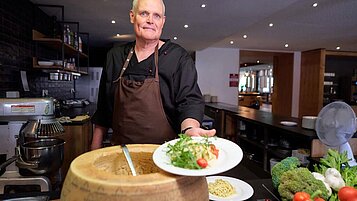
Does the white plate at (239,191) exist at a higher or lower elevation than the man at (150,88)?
lower

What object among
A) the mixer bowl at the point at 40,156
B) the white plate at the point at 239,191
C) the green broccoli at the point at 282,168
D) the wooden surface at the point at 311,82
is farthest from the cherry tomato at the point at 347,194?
the wooden surface at the point at 311,82

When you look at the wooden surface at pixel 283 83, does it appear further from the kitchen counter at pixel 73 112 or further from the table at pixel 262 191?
the table at pixel 262 191

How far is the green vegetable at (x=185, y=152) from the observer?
0.54m

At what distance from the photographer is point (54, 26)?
3.76 m

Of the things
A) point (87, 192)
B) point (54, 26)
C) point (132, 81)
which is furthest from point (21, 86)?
point (87, 192)

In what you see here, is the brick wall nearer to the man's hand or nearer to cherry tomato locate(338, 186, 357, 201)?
the man's hand

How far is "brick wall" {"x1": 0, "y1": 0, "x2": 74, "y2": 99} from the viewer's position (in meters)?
2.61

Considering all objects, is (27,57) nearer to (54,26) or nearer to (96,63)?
(54,26)

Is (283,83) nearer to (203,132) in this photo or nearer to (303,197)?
(303,197)

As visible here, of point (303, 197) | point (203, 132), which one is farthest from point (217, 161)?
point (303, 197)

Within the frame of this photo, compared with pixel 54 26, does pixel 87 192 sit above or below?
below

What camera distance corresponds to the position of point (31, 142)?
1.26 metres

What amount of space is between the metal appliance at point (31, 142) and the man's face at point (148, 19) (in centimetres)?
66

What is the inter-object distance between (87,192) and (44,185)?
3.25 ft
